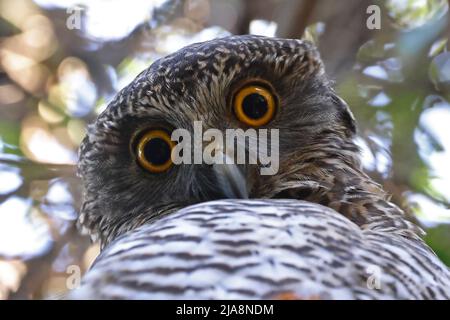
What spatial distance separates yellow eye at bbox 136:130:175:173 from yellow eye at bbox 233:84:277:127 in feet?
0.90

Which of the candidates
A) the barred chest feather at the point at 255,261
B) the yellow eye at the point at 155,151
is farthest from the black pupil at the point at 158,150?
the barred chest feather at the point at 255,261

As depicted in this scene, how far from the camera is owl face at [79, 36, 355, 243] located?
2660 mm

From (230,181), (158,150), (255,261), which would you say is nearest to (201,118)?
(158,150)

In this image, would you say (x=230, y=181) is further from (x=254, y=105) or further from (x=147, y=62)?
(x=147, y=62)

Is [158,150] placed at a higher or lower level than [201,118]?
lower

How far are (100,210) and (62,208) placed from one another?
1.75m

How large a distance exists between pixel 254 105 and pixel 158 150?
38 centimetres

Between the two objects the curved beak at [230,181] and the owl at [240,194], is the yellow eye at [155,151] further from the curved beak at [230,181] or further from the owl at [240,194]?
the curved beak at [230,181]

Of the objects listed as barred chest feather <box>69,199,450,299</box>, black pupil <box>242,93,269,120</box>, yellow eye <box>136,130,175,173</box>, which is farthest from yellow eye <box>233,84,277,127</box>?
barred chest feather <box>69,199,450,299</box>

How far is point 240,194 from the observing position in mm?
2336

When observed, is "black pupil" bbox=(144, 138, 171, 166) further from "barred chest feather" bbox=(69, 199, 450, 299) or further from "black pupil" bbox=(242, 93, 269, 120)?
"barred chest feather" bbox=(69, 199, 450, 299)

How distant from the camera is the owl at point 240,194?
1.75 meters

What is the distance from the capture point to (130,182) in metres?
2.81
